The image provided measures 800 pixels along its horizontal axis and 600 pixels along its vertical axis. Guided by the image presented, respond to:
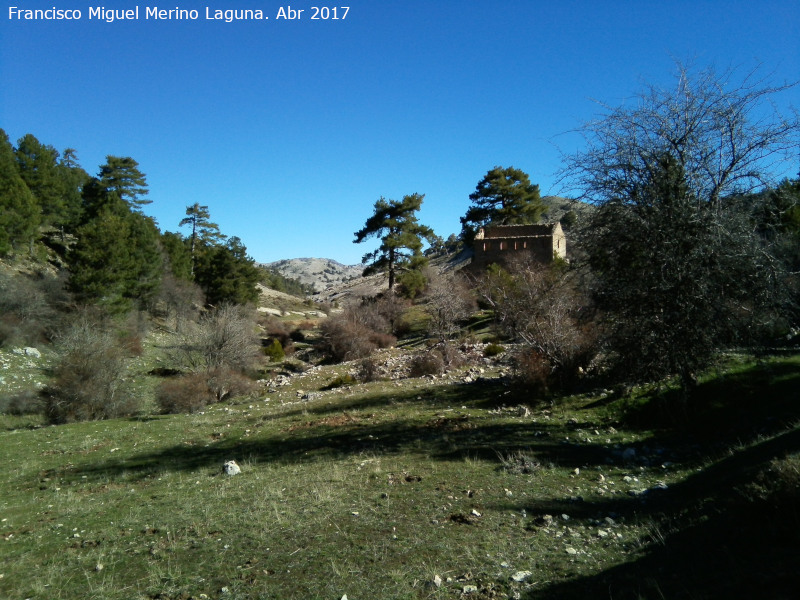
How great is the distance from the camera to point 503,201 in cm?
5003

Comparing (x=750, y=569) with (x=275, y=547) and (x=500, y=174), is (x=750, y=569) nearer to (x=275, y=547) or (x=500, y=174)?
(x=275, y=547)

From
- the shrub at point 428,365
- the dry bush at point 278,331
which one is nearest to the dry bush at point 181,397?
the shrub at point 428,365

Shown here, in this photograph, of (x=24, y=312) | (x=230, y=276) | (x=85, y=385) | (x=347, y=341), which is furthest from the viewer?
(x=230, y=276)

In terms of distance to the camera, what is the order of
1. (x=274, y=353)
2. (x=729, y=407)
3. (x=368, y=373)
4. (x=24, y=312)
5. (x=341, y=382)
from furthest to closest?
1. (x=274, y=353)
2. (x=24, y=312)
3. (x=368, y=373)
4. (x=341, y=382)
5. (x=729, y=407)

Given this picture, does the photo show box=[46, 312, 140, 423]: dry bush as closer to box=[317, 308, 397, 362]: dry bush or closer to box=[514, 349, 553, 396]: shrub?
box=[317, 308, 397, 362]: dry bush

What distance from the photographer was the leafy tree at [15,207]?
36.0 metres

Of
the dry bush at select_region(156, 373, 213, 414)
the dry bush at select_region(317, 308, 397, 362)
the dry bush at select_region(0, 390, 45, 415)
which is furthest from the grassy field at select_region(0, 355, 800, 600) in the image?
the dry bush at select_region(317, 308, 397, 362)

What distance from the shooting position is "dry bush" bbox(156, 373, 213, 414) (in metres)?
20.1

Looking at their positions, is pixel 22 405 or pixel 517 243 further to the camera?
pixel 517 243

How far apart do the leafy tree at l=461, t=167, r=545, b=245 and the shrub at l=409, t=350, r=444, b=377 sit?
27495 millimetres

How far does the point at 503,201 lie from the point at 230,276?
2798cm

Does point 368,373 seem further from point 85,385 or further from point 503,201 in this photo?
point 503,201

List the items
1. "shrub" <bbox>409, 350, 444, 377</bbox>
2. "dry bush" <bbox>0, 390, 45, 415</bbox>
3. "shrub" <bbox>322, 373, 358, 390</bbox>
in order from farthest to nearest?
1. "shrub" <bbox>322, 373, 358, 390</bbox>
2. "shrub" <bbox>409, 350, 444, 377</bbox>
3. "dry bush" <bbox>0, 390, 45, 415</bbox>

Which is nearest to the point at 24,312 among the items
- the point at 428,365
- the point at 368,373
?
the point at 368,373
